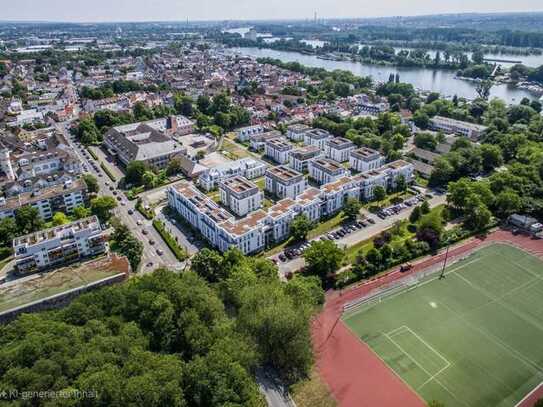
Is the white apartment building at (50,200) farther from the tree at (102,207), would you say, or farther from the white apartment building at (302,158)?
the white apartment building at (302,158)

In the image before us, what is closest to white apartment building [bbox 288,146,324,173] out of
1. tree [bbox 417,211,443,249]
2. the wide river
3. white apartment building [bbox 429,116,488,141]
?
tree [bbox 417,211,443,249]

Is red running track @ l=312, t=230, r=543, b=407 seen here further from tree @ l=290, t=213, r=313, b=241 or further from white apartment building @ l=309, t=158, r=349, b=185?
white apartment building @ l=309, t=158, r=349, b=185

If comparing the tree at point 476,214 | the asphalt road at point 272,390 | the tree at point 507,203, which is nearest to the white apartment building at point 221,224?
the asphalt road at point 272,390

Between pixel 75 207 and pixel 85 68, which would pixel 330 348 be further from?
pixel 85 68

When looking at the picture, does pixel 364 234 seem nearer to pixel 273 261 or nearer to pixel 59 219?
pixel 273 261

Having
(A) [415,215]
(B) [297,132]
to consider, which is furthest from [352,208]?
(B) [297,132]
